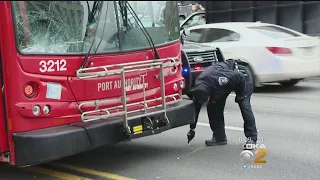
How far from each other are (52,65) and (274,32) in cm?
742

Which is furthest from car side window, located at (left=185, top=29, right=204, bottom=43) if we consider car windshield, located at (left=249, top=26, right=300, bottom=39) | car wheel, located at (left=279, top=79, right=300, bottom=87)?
car wheel, located at (left=279, top=79, right=300, bottom=87)

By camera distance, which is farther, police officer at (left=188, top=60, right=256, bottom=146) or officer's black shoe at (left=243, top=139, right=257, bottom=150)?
officer's black shoe at (left=243, top=139, right=257, bottom=150)

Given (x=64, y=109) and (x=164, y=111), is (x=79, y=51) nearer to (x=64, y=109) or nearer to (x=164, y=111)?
(x=64, y=109)

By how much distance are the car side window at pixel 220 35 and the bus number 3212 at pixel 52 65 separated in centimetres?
676

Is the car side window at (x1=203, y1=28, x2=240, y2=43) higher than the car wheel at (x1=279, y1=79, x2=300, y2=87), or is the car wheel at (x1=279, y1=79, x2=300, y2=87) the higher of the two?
the car side window at (x1=203, y1=28, x2=240, y2=43)

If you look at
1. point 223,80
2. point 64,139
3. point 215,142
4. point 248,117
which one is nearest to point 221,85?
point 223,80

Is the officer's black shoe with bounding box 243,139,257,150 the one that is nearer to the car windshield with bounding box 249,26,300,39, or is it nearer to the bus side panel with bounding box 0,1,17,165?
the bus side panel with bounding box 0,1,17,165

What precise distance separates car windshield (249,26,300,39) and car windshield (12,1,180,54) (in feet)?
18.4

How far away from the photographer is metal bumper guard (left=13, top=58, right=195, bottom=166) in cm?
469

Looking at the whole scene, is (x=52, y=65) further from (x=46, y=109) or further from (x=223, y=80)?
(x=223, y=80)

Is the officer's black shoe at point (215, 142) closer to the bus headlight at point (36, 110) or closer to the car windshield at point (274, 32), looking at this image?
the bus headlight at point (36, 110)

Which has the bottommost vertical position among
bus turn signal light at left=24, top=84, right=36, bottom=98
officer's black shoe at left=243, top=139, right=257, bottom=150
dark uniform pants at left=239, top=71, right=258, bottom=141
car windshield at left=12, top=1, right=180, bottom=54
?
officer's black shoe at left=243, top=139, right=257, bottom=150

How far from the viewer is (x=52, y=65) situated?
4922 millimetres

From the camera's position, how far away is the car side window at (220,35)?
36.6 ft
